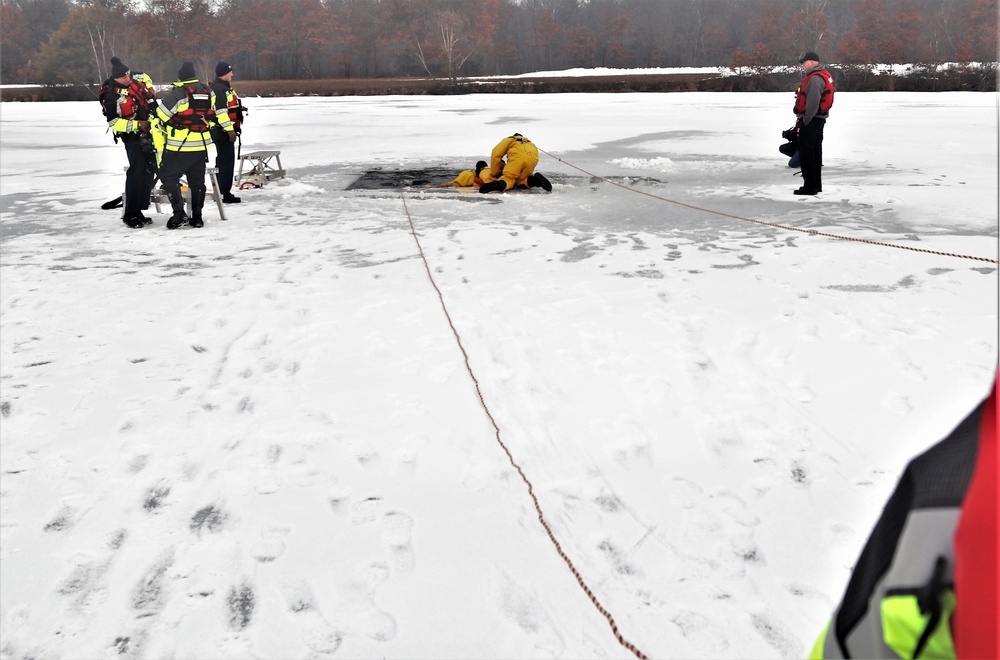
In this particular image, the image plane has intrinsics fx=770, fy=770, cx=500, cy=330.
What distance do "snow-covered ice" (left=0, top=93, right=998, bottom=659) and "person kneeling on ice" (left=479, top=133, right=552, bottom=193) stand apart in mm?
1463

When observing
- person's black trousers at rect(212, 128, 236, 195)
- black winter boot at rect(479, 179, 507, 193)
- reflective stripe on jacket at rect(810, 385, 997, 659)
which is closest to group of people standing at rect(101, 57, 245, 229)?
person's black trousers at rect(212, 128, 236, 195)

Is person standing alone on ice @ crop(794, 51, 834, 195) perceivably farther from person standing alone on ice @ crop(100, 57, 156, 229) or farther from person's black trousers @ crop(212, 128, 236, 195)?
person standing alone on ice @ crop(100, 57, 156, 229)

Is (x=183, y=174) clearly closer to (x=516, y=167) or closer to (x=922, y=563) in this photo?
(x=516, y=167)

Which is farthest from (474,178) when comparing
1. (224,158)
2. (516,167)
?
(224,158)

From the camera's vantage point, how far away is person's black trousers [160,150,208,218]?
717 centimetres

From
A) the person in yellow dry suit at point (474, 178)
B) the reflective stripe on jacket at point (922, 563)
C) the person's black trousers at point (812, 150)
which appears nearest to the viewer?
the reflective stripe on jacket at point (922, 563)

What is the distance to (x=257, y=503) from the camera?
9.23 feet

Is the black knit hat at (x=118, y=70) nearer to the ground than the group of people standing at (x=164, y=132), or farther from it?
farther from it

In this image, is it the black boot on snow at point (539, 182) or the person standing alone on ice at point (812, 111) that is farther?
the black boot on snow at point (539, 182)

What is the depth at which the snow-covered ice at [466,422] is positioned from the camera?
227 cm

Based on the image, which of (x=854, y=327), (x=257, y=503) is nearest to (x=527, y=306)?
(x=854, y=327)

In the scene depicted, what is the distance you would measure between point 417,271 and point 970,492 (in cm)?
522

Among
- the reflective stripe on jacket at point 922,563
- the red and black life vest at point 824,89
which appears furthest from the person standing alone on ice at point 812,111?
the reflective stripe on jacket at point 922,563

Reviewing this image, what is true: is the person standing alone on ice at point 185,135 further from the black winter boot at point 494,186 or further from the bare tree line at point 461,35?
the bare tree line at point 461,35
